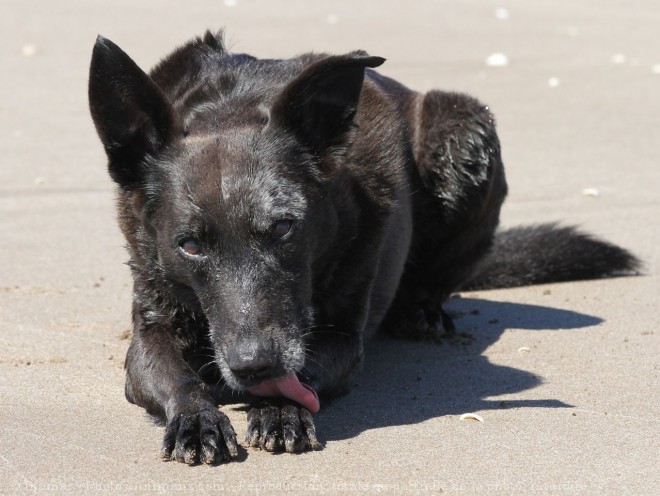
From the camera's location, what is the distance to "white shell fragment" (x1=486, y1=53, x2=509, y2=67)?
12.3 meters

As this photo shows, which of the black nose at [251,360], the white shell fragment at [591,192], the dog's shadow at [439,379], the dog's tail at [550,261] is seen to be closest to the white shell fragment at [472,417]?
the dog's shadow at [439,379]

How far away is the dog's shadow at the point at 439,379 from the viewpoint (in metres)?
4.02

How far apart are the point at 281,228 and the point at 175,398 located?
0.68 metres

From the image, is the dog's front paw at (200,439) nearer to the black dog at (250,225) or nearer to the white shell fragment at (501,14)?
the black dog at (250,225)

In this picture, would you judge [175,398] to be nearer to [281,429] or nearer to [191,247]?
[281,429]

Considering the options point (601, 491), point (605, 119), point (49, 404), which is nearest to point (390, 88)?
point (49, 404)

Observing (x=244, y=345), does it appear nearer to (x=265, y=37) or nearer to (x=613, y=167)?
(x=613, y=167)

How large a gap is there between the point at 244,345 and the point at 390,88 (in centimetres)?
241

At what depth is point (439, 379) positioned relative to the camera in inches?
177

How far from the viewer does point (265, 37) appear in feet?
43.9

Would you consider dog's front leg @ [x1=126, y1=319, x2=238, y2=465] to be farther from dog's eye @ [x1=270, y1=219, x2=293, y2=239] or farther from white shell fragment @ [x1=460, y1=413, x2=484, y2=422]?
white shell fragment @ [x1=460, y1=413, x2=484, y2=422]

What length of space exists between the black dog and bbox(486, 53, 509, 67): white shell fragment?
7.54m

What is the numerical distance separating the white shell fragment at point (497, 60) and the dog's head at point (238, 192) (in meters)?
8.47

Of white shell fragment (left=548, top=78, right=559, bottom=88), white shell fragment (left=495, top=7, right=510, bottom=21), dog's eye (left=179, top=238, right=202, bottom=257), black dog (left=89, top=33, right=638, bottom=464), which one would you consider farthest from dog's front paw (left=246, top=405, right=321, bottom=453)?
white shell fragment (left=495, top=7, right=510, bottom=21)
